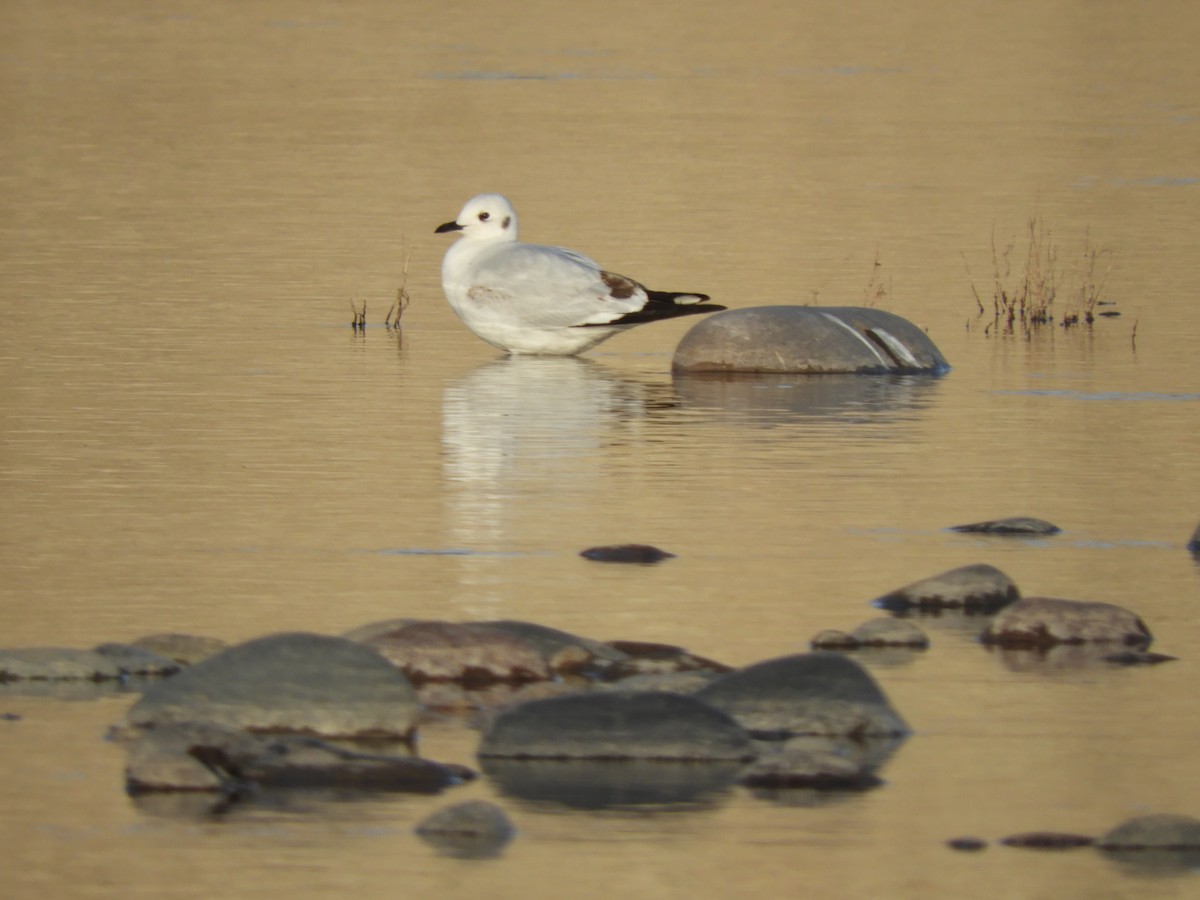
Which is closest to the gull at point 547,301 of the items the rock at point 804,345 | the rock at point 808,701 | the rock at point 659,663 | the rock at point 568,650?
Answer: the rock at point 804,345

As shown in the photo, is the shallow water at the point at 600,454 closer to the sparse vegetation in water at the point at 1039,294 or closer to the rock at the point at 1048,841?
the rock at the point at 1048,841

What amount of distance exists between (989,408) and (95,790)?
9.21 metres

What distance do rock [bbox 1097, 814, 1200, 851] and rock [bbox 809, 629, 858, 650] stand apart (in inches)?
91.9

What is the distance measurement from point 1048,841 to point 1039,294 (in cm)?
1428

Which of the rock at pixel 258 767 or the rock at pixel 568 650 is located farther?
the rock at pixel 568 650

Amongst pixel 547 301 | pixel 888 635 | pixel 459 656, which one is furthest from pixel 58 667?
pixel 547 301

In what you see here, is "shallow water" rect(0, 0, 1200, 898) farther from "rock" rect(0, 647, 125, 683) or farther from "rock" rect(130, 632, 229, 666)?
"rock" rect(130, 632, 229, 666)

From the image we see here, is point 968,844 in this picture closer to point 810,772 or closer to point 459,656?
point 810,772

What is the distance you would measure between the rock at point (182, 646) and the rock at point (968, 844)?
286 centimetres

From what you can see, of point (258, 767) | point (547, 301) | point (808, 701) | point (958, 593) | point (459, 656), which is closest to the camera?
point (258, 767)

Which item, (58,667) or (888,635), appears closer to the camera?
(58,667)

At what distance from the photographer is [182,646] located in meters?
9.21

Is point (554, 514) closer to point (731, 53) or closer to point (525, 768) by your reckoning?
point (525, 768)

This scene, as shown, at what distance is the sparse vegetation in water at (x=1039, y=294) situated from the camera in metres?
20.8
